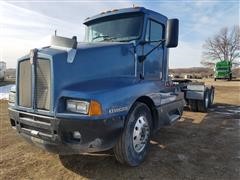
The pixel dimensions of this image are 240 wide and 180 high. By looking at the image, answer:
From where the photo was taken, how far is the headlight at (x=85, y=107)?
3432 millimetres

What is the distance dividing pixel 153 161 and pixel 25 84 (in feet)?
7.98

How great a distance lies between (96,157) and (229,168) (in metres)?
2.20

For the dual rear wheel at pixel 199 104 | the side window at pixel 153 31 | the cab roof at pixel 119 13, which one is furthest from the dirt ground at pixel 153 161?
the dual rear wheel at pixel 199 104

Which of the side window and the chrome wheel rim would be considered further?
the side window

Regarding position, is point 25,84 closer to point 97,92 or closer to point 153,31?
point 97,92

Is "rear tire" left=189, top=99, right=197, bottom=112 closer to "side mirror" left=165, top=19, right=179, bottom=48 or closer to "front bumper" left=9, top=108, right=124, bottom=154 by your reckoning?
"side mirror" left=165, top=19, right=179, bottom=48

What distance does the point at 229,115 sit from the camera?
9.21m

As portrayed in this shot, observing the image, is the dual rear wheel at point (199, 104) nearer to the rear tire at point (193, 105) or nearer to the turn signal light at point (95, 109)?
the rear tire at point (193, 105)

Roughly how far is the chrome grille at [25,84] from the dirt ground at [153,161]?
1.09 metres

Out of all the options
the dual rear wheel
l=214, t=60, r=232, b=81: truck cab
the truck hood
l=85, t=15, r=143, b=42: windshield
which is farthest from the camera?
l=214, t=60, r=232, b=81: truck cab

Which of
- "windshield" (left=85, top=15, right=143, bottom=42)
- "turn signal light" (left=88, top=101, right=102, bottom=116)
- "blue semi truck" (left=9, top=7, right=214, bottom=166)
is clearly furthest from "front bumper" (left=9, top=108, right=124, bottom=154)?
"windshield" (left=85, top=15, right=143, bottom=42)

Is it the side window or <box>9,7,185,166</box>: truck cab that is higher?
the side window

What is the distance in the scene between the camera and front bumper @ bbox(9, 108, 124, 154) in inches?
136

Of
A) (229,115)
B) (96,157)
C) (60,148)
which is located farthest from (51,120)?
(229,115)
